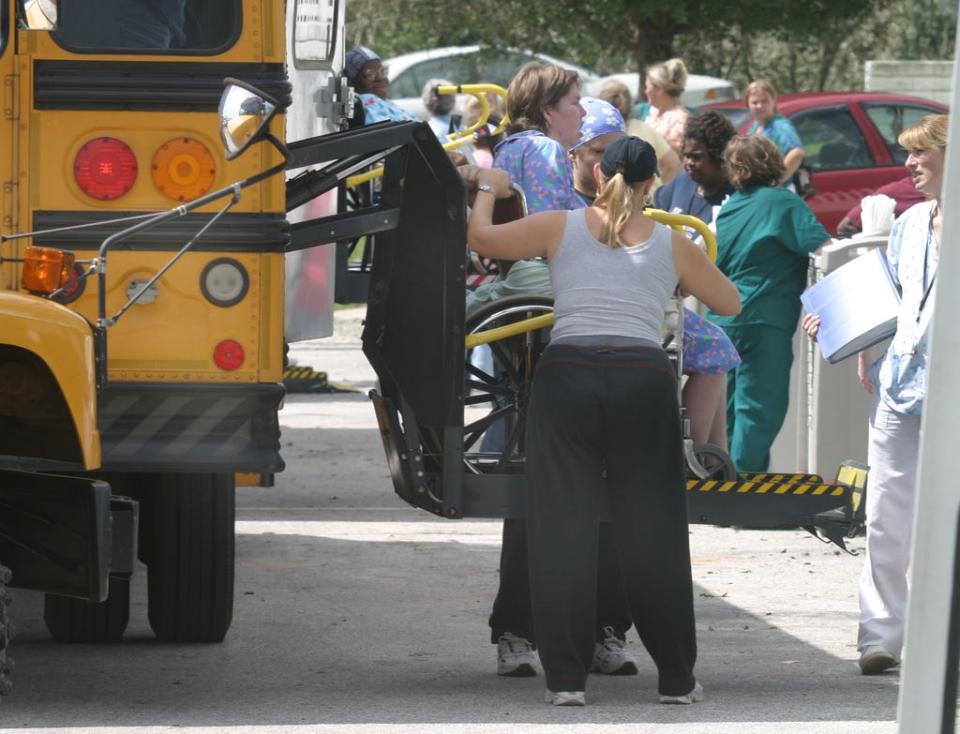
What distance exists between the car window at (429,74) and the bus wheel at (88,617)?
63.2 ft

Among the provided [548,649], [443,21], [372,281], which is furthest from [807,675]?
[443,21]

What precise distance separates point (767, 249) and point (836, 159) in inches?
333

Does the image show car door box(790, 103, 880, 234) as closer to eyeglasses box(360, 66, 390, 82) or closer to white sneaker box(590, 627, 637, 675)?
eyeglasses box(360, 66, 390, 82)

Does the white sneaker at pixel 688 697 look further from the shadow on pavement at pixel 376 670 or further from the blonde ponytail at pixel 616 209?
the blonde ponytail at pixel 616 209

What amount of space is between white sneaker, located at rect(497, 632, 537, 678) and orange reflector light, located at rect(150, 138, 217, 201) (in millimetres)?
1814

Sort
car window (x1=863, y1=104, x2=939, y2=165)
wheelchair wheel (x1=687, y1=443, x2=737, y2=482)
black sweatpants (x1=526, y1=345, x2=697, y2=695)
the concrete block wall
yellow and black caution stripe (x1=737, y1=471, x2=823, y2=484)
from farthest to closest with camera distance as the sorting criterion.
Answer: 1. the concrete block wall
2. car window (x1=863, y1=104, x2=939, y2=165)
3. wheelchair wheel (x1=687, y1=443, x2=737, y2=482)
4. yellow and black caution stripe (x1=737, y1=471, x2=823, y2=484)
5. black sweatpants (x1=526, y1=345, x2=697, y2=695)

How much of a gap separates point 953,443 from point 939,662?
0.95 feet

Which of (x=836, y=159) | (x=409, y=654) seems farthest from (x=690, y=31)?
(x=409, y=654)

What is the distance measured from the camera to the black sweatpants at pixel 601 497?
19.4 feet

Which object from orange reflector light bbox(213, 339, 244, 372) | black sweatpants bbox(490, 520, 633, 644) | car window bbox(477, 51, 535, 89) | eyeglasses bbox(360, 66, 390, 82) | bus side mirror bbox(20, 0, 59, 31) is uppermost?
car window bbox(477, 51, 535, 89)

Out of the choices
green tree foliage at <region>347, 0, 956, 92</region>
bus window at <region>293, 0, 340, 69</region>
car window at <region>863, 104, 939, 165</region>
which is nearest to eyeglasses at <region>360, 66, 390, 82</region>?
bus window at <region>293, 0, 340, 69</region>

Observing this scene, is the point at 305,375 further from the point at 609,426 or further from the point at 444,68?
the point at 444,68

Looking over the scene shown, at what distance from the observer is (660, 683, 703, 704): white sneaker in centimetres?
606

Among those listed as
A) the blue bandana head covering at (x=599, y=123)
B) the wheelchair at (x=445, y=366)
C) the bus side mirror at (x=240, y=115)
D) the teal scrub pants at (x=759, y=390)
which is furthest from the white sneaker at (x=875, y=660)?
the teal scrub pants at (x=759, y=390)
